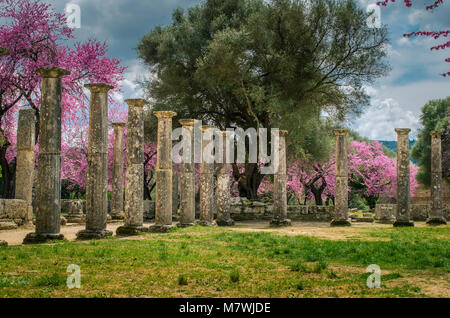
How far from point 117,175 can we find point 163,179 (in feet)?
18.7

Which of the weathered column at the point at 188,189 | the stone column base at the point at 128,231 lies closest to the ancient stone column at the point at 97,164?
the stone column base at the point at 128,231

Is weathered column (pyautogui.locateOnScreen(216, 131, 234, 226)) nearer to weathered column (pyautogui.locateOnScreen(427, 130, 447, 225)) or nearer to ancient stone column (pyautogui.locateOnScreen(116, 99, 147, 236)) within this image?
ancient stone column (pyautogui.locateOnScreen(116, 99, 147, 236))

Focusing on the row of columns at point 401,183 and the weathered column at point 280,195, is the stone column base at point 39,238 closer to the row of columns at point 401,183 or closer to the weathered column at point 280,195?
the weathered column at point 280,195

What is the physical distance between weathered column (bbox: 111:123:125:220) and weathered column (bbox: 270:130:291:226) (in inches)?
290

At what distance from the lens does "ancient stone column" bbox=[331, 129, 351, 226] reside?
21.0m

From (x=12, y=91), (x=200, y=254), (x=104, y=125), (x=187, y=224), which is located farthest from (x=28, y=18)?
(x=200, y=254)

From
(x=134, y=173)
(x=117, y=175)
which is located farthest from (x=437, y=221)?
(x=117, y=175)

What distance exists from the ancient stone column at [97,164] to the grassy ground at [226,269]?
1686 millimetres

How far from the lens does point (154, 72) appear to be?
2948cm

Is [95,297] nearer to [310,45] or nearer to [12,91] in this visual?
[12,91]

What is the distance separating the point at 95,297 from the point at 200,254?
420 centimetres

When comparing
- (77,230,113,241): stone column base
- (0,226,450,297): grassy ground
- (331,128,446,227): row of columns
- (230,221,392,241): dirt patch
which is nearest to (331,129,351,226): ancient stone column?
(331,128,446,227): row of columns

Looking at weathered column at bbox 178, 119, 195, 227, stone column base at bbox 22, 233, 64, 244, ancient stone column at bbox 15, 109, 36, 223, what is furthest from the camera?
ancient stone column at bbox 15, 109, 36, 223

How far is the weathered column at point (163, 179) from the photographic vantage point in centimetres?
1584
